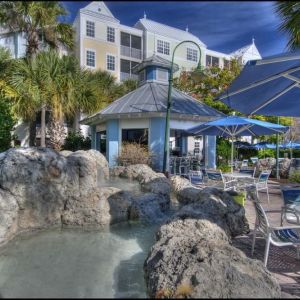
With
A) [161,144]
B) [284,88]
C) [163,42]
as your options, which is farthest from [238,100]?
[163,42]

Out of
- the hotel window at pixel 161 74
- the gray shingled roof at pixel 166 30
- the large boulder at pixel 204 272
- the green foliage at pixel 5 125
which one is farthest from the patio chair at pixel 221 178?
the gray shingled roof at pixel 166 30

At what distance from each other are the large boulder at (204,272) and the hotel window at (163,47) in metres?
34.1

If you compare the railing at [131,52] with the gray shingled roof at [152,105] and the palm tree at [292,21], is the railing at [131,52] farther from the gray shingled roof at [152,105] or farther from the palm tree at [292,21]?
the palm tree at [292,21]

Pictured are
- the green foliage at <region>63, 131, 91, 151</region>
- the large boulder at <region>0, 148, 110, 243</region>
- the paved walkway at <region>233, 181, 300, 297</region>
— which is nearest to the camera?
the paved walkway at <region>233, 181, 300, 297</region>

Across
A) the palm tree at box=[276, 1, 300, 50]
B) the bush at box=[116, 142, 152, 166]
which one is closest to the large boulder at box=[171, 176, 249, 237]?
the palm tree at box=[276, 1, 300, 50]

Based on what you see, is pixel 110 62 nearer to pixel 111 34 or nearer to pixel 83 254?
pixel 111 34

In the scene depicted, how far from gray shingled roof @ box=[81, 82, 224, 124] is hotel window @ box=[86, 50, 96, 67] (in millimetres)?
13929

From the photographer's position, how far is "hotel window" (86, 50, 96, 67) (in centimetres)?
3145

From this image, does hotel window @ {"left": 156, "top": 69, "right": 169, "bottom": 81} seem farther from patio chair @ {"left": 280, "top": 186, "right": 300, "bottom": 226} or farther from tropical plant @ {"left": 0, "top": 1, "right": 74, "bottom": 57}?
patio chair @ {"left": 280, "top": 186, "right": 300, "bottom": 226}

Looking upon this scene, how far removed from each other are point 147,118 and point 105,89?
9.70m

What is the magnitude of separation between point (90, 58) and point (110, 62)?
2.14 meters

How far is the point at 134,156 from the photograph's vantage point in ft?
52.6

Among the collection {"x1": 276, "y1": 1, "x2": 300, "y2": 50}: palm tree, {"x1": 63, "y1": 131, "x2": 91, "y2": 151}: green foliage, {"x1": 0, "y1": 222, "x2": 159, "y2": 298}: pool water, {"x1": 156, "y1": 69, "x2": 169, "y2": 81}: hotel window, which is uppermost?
{"x1": 156, "y1": 69, "x2": 169, "y2": 81}: hotel window

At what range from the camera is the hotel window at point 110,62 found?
107 ft
